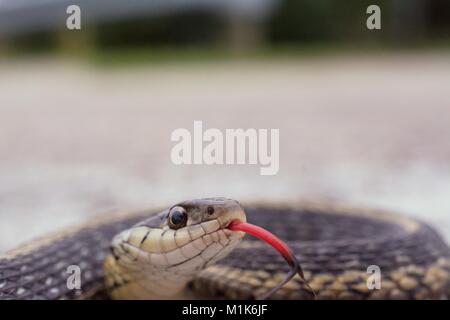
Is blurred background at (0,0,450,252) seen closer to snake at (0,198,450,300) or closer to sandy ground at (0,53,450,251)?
sandy ground at (0,53,450,251)

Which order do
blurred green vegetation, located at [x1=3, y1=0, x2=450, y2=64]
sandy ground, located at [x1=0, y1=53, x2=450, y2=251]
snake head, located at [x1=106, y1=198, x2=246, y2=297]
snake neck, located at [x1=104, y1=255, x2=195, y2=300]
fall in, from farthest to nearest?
1. blurred green vegetation, located at [x1=3, y1=0, x2=450, y2=64]
2. sandy ground, located at [x1=0, y1=53, x2=450, y2=251]
3. snake neck, located at [x1=104, y1=255, x2=195, y2=300]
4. snake head, located at [x1=106, y1=198, x2=246, y2=297]

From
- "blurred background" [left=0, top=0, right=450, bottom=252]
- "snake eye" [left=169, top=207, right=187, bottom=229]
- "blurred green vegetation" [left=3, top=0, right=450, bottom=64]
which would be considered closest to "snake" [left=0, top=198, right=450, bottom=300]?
"snake eye" [left=169, top=207, right=187, bottom=229]

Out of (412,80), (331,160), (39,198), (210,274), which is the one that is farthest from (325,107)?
(210,274)

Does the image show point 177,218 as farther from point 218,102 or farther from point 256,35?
point 256,35

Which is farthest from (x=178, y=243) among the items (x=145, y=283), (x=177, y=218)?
(x=145, y=283)

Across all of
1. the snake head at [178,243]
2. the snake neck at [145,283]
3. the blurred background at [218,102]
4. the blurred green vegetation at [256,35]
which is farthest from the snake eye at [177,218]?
the blurred green vegetation at [256,35]

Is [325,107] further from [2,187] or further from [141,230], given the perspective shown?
[141,230]
